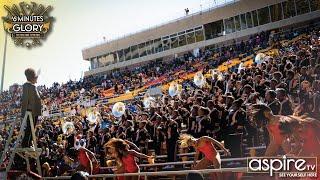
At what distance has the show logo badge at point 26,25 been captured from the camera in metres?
8.71

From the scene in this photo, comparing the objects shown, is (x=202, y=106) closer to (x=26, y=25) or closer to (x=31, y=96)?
(x=26, y=25)

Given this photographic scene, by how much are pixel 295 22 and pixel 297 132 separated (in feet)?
91.5

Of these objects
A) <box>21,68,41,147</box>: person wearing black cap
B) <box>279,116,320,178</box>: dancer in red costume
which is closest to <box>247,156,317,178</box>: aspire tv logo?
<box>279,116,320,178</box>: dancer in red costume

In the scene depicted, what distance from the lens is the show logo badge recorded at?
28.6ft

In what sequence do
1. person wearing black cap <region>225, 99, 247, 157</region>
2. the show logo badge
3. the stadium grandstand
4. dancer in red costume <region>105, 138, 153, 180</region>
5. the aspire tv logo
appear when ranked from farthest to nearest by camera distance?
the show logo badge
person wearing black cap <region>225, 99, 247, 157</region>
dancer in red costume <region>105, 138, 153, 180</region>
the stadium grandstand
the aspire tv logo

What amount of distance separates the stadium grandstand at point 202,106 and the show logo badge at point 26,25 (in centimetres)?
205

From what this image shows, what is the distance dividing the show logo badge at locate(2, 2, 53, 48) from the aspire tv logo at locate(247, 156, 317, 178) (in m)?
4.97

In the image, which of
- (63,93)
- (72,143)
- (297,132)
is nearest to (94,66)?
(63,93)

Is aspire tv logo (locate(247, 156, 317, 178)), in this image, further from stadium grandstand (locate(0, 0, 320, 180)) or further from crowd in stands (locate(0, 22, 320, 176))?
crowd in stands (locate(0, 22, 320, 176))

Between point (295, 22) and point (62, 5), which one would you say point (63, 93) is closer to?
point (295, 22)

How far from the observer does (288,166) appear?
537 cm

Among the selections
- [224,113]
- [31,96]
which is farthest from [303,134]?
[31,96]

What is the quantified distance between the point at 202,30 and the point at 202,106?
30.2 metres

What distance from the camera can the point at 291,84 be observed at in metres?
8.70
